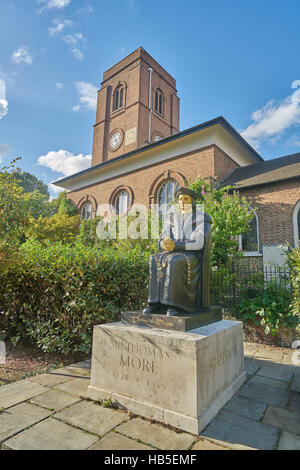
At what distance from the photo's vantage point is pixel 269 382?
12.8ft

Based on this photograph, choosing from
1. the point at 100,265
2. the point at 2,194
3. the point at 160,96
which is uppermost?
the point at 160,96

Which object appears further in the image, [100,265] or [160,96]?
[160,96]

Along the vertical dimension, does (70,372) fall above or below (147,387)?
below

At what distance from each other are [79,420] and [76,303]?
2.24m

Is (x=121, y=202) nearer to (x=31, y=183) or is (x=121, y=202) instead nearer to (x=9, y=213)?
(x=9, y=213)

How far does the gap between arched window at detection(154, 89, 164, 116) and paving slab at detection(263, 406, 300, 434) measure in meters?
29.6

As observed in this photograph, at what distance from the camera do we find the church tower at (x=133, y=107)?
25.9 meters

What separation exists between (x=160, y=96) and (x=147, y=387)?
3156 cm

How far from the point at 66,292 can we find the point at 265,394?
3.55 metres

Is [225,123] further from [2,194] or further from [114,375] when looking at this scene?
[114,375]
